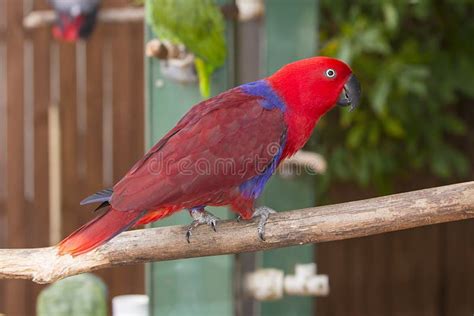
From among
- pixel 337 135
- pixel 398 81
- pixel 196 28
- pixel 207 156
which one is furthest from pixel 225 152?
pixel 337 135

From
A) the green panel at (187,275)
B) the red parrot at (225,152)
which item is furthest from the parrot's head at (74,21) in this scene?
the red parrot at (225,152)

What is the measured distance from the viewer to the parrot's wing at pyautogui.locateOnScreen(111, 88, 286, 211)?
0.85m

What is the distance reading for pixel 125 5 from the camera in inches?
88.4

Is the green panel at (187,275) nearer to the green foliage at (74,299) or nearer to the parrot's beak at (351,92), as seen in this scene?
the green foliage at (74,299)

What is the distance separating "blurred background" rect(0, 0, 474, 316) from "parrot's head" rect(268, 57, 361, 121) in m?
0.68

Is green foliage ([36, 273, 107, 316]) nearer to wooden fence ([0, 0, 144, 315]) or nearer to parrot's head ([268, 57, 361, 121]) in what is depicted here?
parrot's head ([268, 57, 361, 121])

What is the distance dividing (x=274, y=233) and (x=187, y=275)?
397 mm

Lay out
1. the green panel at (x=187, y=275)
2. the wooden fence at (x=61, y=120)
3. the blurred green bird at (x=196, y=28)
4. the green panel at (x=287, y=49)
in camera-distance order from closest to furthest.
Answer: the blurred green bird at (x=196, y=28) → the green panel at (x=187, y=275) → the green panel at (x=287, y=49) → the wooden fence at (x=61, y=120)

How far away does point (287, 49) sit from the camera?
1485 mm

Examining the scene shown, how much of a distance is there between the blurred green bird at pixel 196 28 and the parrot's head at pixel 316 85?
0.21 m

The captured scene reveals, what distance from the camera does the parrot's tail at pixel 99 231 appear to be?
2.65ft

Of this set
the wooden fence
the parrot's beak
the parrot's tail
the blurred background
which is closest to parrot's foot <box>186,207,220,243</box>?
the parrot's tail

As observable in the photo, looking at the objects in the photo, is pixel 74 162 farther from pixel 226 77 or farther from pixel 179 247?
pixel 179 247

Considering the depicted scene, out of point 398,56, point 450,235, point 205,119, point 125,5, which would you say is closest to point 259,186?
point 205,119
